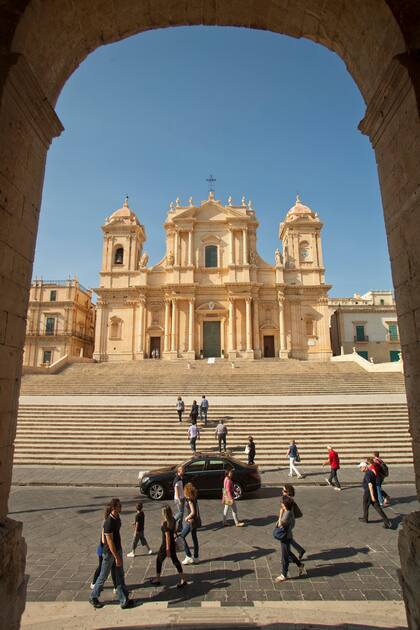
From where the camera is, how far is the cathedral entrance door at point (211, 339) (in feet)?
121

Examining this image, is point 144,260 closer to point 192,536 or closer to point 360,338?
point 360,338

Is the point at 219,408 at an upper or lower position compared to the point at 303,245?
lower

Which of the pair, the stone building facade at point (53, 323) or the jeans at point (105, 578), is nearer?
the jeans at point (105, 578)

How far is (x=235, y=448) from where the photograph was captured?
14930mm

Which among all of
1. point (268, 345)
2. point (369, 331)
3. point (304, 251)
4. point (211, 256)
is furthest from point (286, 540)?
point (369, 331)

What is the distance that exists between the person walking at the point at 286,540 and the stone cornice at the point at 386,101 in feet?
17.0

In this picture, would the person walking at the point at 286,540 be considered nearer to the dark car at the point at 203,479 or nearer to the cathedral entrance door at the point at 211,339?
the dark car at the point at 203,479

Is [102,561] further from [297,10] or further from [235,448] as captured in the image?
[235,448]

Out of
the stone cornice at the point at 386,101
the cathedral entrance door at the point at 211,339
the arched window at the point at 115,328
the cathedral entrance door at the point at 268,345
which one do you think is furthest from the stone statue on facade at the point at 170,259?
the stone cornice at the point at 386,101

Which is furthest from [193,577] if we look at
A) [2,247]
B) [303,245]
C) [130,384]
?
[303,245]

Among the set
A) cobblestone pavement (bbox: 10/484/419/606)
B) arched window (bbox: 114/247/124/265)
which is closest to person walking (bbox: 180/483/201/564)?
cobblestone pavement (bbox: 10/484/419/606)

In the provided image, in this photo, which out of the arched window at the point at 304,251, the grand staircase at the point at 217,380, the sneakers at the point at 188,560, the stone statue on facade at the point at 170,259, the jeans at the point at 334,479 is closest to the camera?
the sneakers at the point at 188,560

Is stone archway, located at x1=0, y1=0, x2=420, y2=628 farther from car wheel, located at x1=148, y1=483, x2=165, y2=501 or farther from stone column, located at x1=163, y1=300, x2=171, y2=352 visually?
stone column, located at x1=163, y1=300, x2=171, y2=352

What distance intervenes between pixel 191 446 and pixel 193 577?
28.9 feet
